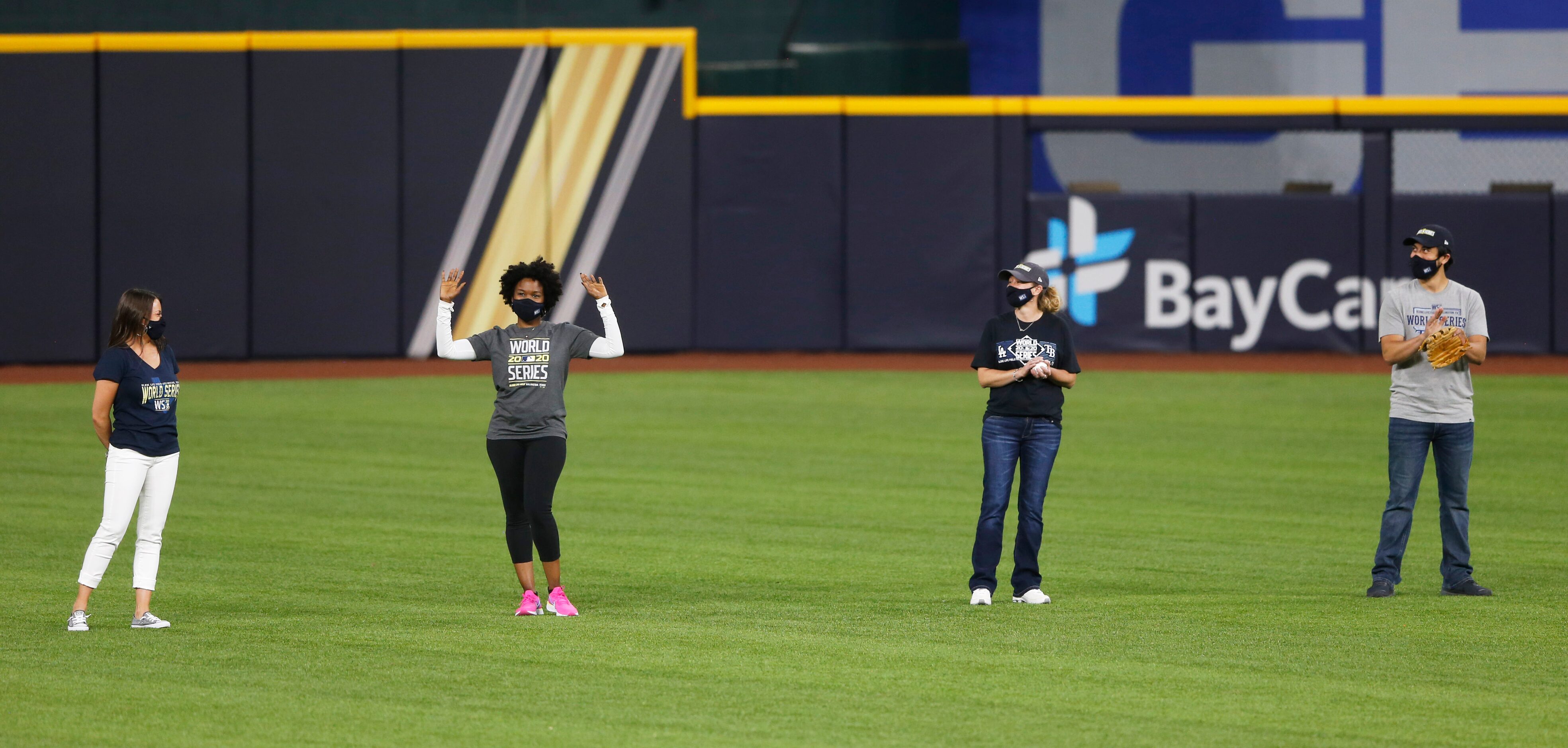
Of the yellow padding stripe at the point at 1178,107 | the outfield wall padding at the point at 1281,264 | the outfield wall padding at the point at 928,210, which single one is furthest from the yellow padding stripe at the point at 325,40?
the outfield wall padding at the point at 1281,264

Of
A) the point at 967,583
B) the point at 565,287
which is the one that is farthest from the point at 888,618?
the point at 565,287

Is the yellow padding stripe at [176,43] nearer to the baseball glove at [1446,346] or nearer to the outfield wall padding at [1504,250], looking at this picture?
the outfield wall padding at [1504,250]

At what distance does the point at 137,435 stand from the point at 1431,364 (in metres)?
6.29

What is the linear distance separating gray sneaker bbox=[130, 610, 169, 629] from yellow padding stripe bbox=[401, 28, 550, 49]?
1350cm

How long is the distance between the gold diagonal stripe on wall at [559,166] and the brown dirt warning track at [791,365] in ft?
4.35

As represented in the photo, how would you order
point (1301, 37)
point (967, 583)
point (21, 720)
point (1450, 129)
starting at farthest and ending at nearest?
point (1301, 37), point (1450, 129), point (967, 583), point (21, 720)

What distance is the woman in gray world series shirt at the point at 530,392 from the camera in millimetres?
8320

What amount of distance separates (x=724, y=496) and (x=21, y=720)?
7264 mm

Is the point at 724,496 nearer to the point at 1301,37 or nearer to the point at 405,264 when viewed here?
the point at 405,264

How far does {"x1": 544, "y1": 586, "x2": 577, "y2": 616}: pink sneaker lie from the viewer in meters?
8.55

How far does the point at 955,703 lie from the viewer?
6656mm

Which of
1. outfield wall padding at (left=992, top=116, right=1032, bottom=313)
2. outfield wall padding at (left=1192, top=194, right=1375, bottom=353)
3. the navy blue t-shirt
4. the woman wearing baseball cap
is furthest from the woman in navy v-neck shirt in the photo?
outfield wall padding at (left=1192, top=194, right=1375, bottom=353)

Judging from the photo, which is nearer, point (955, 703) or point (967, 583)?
point (955, 703)

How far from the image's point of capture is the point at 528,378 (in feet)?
27.4
